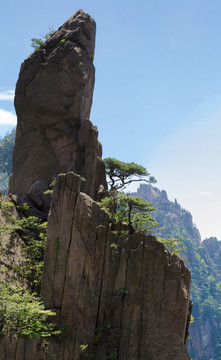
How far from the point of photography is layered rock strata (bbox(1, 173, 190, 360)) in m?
19.4

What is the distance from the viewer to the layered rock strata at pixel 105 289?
19391mm

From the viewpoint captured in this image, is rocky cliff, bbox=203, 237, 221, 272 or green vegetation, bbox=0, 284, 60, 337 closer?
green vegetation, bbox=0, 284, 60, 337

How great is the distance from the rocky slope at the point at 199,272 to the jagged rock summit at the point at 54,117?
7963cm

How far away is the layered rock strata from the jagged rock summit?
403 inches

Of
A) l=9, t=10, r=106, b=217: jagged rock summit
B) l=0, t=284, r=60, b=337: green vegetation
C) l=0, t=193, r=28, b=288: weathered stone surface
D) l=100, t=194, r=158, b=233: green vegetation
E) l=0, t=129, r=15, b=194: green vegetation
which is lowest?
l=0, t=284, r=60, b=337: green vegetation

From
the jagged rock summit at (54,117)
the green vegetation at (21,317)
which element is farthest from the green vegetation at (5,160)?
the green vegetation at (21,317)

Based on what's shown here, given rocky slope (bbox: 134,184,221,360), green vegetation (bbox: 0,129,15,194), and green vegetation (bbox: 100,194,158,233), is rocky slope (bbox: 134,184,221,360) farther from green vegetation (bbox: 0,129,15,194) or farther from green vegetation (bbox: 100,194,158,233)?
green vegetation (bbox: 100,194,158,233)

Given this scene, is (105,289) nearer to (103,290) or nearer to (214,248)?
(103,290)

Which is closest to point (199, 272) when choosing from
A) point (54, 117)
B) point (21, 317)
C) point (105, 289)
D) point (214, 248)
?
point (214, 248)

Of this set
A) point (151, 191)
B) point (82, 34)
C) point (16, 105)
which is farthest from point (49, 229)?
point (151, 191)

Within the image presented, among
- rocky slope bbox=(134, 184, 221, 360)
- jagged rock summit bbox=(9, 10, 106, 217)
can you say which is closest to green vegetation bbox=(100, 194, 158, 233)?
jagged rock summit bbox=(9, 10, 106, 217)

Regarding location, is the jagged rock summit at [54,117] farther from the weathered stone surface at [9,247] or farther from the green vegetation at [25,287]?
the green vegetation at [25,287]

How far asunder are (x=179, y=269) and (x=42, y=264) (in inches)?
329

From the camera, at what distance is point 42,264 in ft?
74.4
